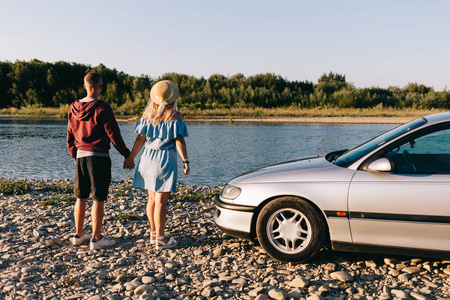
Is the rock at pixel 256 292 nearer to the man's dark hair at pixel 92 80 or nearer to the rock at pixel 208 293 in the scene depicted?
the rock at pixel 208 293

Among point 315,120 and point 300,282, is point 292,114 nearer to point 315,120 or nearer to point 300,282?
point 315,120

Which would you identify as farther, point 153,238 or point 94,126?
point 153,238

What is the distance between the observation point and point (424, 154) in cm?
441

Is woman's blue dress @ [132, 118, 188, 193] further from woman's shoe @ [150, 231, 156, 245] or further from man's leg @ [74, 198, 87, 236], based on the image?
man's leg @ [74, 198, 87, 236]

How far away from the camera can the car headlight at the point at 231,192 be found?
4374mm

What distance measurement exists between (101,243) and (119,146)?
1206mm

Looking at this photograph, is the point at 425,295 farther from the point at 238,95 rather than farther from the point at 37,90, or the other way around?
the point at 37,90

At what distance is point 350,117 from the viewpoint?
1655 inches

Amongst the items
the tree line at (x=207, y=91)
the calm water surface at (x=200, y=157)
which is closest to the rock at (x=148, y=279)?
the calm water surface at (x=200, y=157)

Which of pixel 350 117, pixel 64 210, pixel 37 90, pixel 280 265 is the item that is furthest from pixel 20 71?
pixel 280 265

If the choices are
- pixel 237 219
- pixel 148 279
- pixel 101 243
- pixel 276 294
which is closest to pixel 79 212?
pixel 101 243

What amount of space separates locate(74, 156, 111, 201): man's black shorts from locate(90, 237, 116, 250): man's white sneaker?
21.2 inches

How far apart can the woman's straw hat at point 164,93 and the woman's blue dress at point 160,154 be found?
0.25 metres

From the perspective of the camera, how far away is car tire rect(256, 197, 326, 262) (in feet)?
13.1
